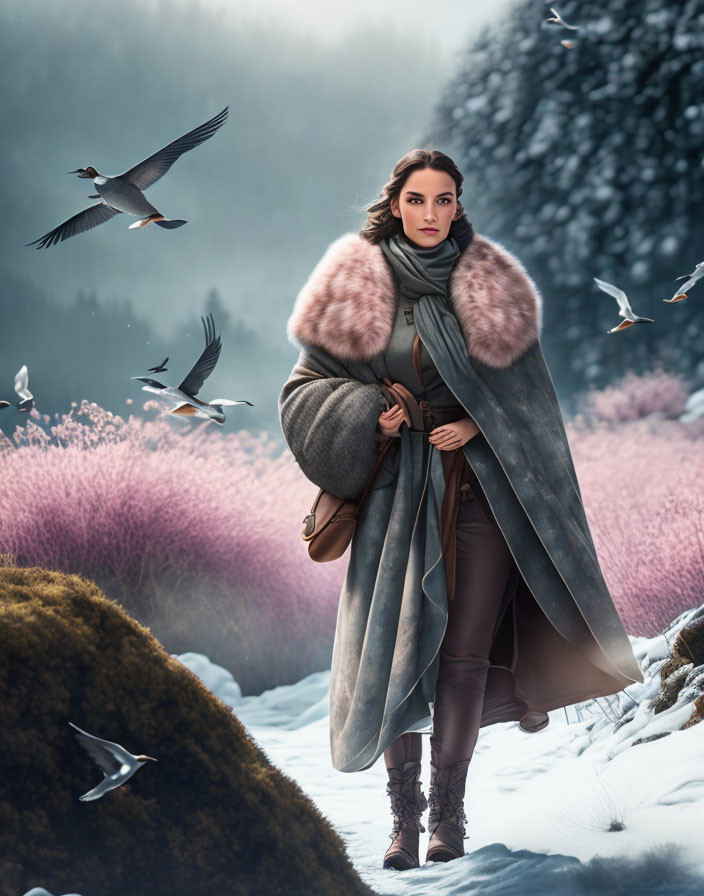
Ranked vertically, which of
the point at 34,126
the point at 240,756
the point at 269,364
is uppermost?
the point at 34,126

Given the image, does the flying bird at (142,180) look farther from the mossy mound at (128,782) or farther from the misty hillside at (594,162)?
the misty hillside at (594,162)

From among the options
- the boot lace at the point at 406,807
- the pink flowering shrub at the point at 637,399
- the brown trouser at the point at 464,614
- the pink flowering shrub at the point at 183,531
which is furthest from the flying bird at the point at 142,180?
the pink flowering shrub at the point at 637,399

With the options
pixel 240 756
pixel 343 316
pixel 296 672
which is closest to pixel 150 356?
pixel 296 672

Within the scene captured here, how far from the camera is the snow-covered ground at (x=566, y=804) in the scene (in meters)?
2.00

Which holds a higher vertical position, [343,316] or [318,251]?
[318,251]

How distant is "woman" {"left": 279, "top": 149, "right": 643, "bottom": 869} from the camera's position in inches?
81.0

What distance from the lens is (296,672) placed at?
391 cm

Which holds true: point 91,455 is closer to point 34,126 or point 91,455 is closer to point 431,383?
point 34,126

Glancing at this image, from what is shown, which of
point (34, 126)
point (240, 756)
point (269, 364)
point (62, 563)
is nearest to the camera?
point (240, 756)

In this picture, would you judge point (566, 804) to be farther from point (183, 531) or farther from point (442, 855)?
point (183, 531)

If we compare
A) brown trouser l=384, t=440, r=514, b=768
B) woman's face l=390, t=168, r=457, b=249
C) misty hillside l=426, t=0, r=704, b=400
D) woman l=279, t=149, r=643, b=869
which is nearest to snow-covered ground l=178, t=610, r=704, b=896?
woman l=279, t=149, r=643, b=869

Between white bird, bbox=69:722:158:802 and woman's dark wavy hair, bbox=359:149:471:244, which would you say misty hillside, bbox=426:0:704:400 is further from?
white bird, bbox=69:722:158:802

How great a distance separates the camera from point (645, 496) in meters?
3.75

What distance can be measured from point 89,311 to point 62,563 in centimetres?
98
